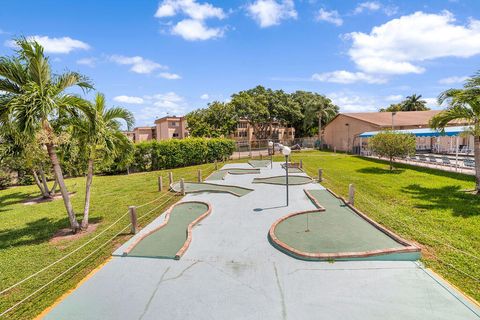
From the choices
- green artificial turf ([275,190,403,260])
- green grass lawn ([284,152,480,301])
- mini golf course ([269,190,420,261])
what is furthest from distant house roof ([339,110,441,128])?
mini golf course ([269,190,420,261])

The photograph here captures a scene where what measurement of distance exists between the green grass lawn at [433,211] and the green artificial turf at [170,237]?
20.5 feet

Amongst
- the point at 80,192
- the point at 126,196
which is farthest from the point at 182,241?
the point at 80,192

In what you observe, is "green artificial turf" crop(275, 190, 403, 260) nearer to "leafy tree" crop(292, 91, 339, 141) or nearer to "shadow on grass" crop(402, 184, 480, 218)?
"shadow on grass" crop(402, 184, 480, 218)

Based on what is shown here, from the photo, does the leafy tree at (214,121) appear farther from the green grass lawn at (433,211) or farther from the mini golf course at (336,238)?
the mini golf course at (336,238)

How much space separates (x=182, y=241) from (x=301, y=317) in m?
4.14

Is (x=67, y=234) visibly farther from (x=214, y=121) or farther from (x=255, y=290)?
(x=214, y=121)

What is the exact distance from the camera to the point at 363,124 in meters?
32.9

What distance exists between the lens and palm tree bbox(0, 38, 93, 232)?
671 cm

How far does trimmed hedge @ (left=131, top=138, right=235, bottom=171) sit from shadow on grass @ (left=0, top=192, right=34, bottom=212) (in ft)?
27.1

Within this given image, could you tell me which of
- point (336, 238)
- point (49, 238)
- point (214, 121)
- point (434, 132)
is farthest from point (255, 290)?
point (214, 121)

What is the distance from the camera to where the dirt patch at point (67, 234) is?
8.35m

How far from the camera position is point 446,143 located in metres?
30.4

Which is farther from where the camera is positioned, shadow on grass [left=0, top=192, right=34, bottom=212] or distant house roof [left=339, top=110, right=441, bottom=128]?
distant house roof [left=339, top=110, right=441, bottom=128]

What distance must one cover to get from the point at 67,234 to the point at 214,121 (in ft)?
111
